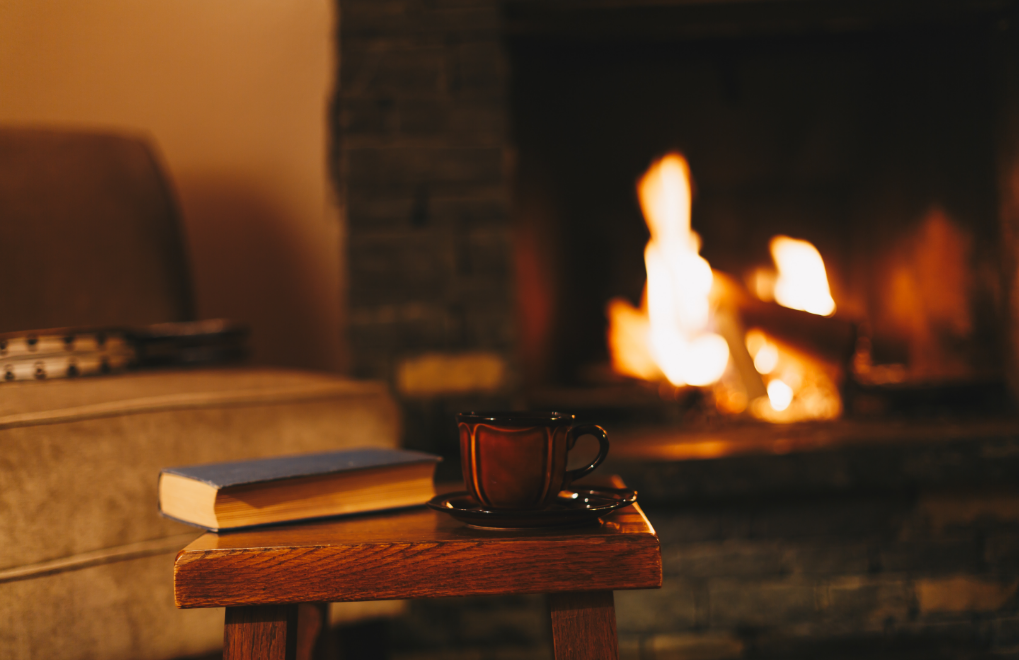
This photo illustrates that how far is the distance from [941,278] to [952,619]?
2.09 ft

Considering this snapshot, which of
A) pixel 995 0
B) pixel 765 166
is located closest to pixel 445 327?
pixel 765 166

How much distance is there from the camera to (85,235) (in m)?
1.30

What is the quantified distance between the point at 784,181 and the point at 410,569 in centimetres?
136

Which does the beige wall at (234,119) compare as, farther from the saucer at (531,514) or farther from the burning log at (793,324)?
the saucer at (531,514)

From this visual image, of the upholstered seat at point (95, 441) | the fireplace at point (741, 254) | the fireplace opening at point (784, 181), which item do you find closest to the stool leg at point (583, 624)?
the upholstered seat at point (95, 441)

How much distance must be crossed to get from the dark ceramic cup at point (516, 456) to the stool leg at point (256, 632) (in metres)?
0.15

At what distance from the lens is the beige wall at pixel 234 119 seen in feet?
5.49

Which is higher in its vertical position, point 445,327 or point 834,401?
point 445,327

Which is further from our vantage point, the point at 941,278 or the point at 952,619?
the point at 941,278

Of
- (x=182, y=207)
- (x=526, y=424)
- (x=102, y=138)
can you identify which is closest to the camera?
(x=526, y=424)

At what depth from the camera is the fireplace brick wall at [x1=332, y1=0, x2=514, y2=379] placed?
1.35 meters

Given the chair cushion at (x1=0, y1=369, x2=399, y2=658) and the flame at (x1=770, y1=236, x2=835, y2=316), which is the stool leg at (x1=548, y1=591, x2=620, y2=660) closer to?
the chair cushion at (x1=0, y1=369, x2=399, y2=658)

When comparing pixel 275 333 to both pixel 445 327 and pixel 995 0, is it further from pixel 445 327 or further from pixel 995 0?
pixel 995 0

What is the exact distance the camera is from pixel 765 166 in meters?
1.61
